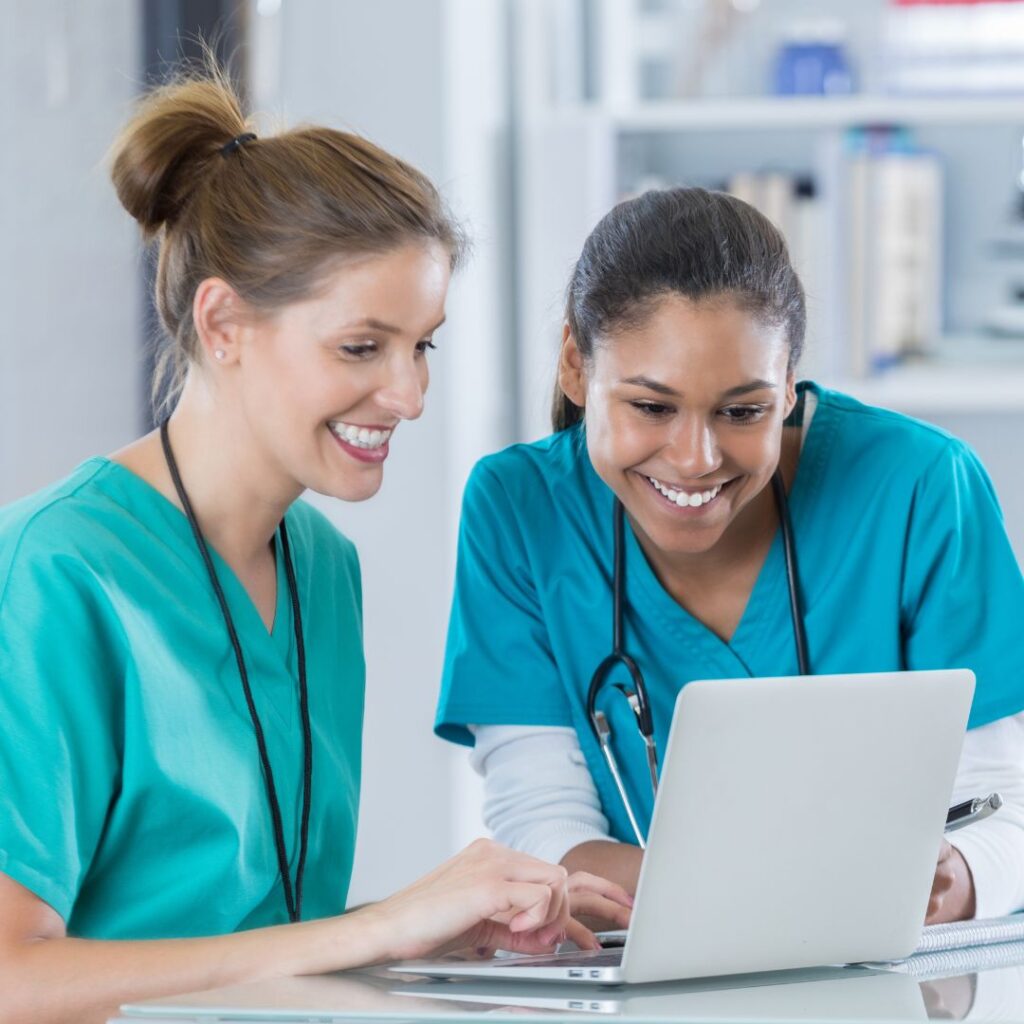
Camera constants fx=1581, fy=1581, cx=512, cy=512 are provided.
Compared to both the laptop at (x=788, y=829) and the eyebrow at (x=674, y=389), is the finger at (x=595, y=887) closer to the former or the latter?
the laptop at (x=788, y=829)

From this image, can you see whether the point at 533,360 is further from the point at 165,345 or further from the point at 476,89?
the point at 165,345

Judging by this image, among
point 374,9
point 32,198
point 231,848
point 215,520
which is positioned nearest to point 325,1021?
point 231,848

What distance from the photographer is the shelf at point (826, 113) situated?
2.23m

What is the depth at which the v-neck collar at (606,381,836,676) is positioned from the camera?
4.26 ft

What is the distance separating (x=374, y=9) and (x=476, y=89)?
267mm

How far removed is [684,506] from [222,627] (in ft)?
1.19

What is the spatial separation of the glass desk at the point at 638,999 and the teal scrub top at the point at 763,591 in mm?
409

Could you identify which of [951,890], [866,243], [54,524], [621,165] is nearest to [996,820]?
[951,890]

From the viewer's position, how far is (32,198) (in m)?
1.77

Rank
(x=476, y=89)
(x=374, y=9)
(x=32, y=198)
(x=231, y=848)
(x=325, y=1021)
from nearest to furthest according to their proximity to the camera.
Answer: (x=325, y=1021) → (x=231, y=848) → (x=32, y=198) → (x=374, y=9) → (x=476, y=89)

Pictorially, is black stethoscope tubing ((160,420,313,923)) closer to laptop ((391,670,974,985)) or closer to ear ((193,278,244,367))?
ear ((193,278,244,367))

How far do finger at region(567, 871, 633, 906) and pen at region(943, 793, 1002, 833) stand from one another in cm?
22

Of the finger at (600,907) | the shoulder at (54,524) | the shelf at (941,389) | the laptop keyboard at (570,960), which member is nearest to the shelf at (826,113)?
the shelf at (941,389)

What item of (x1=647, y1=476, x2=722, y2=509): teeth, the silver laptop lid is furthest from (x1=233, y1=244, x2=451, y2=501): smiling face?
the silver laptop lid
